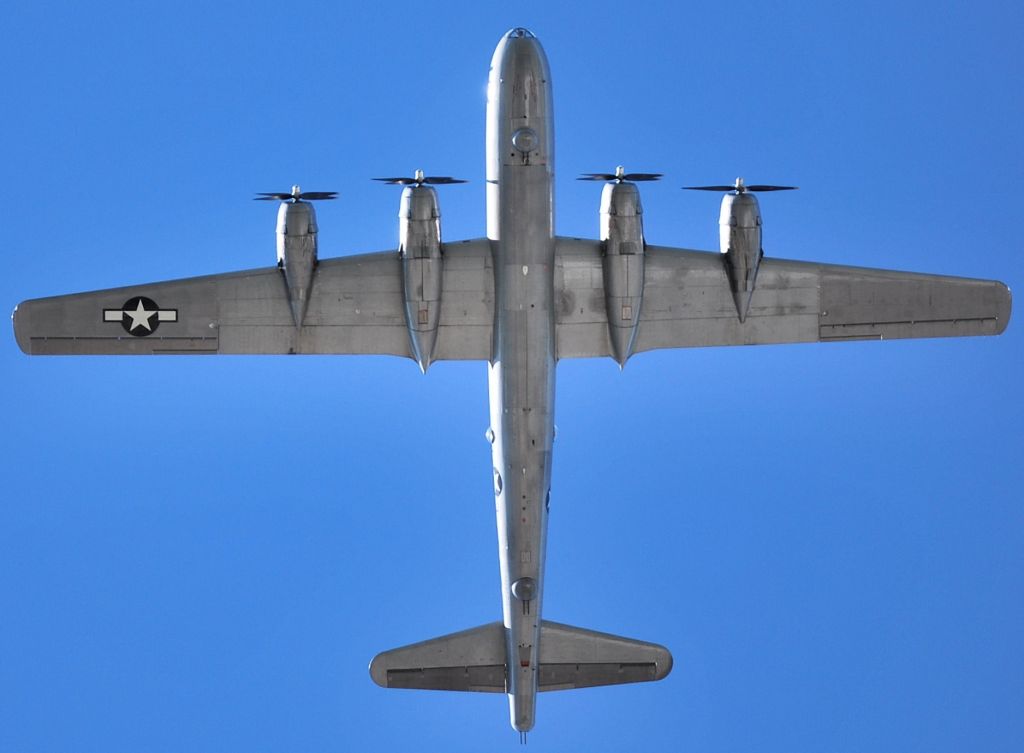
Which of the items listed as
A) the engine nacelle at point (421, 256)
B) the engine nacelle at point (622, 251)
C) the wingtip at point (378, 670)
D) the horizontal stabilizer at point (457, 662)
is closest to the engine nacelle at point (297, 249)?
the engine nacelle at point (421, 256)

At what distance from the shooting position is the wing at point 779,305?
35.2 metres

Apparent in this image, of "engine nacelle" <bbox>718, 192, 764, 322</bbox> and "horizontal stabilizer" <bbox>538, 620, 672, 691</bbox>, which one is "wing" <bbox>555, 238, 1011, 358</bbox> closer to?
"engine nacelle" <bbox>718, 192, 764, 322</bbox>

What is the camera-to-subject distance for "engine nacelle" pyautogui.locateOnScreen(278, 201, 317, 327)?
34438 millimetres

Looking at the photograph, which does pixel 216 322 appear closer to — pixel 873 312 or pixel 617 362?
pixel 617 362

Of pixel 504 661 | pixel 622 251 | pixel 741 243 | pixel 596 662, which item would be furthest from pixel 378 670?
pixel 741 243

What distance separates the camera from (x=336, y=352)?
35375 millimetres

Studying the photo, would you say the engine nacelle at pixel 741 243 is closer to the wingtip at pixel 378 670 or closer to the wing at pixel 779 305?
the wing at pixel 779 305

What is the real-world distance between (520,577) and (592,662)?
2659 mm

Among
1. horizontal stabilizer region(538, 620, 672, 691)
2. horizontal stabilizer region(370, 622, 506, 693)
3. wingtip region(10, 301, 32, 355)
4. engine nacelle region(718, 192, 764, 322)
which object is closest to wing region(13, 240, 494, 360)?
wingtip region(10, 301, 32, 355)

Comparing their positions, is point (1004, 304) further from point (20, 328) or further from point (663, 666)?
Result: point (20, 328)

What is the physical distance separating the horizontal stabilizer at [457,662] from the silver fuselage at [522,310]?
907mm

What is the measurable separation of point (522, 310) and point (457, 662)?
7375 mm

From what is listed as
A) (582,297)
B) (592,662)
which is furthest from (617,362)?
(592,662)

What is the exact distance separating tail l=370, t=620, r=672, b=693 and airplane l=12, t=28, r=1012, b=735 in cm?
3
